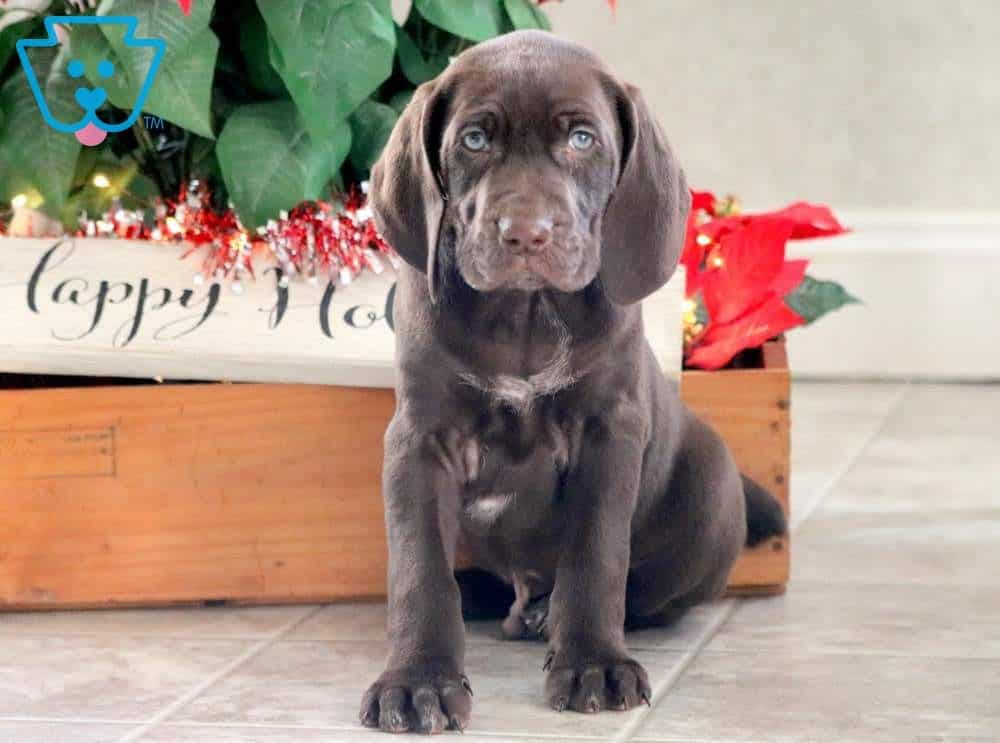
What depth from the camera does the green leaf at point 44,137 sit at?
2.21m

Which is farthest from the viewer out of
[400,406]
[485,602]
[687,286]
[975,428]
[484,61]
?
[975,428]

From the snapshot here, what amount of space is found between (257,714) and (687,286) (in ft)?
3.14

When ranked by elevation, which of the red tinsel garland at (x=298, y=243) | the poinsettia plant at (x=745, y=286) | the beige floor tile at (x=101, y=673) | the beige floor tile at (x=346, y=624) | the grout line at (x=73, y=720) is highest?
the red tinsel garland at (x=298, y=243)

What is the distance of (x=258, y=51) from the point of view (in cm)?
224

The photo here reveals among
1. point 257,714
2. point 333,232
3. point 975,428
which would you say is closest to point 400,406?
point 257,714

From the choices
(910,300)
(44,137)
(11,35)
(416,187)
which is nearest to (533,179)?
(416,187)

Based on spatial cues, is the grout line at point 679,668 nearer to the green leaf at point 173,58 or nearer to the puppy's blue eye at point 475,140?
the puppy's blue eye at point 475,140

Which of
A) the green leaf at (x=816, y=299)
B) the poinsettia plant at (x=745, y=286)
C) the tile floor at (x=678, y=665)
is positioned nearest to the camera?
the tile floor at (x=678, y=665)

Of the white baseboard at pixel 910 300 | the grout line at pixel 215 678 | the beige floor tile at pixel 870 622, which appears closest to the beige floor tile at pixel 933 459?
the white baseboard at pixel 910 300

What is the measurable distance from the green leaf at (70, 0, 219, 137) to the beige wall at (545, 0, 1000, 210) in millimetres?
1953

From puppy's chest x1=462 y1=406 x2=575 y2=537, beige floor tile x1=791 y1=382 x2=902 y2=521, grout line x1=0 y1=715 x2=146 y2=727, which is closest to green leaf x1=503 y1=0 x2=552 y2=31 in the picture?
puppy's chest x1=462 y1=406 x2=575 y2=537

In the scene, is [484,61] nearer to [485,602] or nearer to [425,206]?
[425,206]

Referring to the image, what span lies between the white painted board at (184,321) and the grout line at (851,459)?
57 cm

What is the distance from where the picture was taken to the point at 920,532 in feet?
8.11
